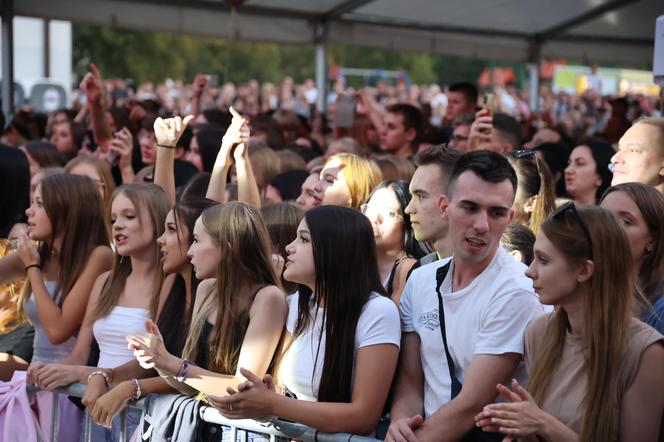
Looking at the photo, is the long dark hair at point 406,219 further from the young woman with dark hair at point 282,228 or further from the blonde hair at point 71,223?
the blonde hair at point 71,223

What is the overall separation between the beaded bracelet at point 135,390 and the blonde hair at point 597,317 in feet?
5.68

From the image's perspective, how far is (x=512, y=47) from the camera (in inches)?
638

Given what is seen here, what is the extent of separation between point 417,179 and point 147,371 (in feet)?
4.79

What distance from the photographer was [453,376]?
3.83m

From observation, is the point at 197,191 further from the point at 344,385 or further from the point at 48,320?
the point at 344,385

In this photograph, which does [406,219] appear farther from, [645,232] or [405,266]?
[645,232]

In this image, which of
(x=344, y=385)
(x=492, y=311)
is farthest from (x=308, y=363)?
(x=492, y=311)

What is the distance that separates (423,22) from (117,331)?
1073 cm

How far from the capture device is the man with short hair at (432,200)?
4684mm

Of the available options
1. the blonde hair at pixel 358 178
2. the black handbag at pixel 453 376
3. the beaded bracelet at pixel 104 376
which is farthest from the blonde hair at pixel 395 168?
the black handbag at pixel 453 376

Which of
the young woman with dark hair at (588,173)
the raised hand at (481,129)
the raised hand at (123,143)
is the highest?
the raised hand at (481,129)

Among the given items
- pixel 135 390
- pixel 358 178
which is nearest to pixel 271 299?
pixel 135 390

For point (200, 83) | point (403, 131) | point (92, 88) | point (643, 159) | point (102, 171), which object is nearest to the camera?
point (643, 159)

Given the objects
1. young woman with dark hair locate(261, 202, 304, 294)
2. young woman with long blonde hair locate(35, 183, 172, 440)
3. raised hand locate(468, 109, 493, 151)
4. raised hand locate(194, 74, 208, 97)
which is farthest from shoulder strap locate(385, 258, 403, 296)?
raised hand locate(194, 74, 208, 97)
